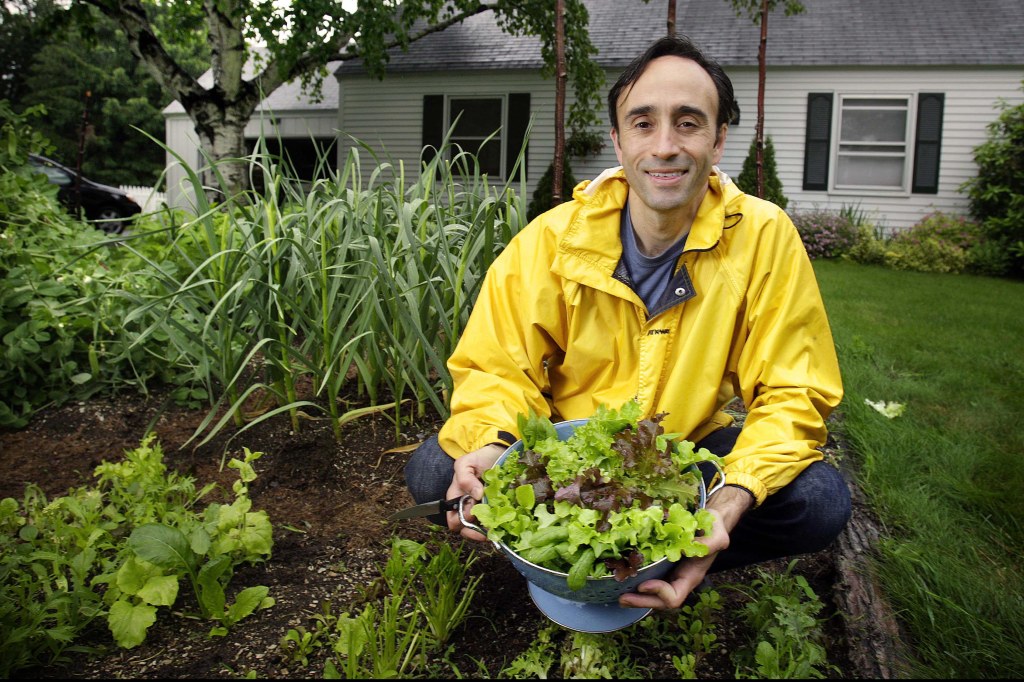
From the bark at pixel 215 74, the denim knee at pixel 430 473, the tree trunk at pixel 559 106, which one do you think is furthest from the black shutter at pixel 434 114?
the denim knee at pixel 430 473

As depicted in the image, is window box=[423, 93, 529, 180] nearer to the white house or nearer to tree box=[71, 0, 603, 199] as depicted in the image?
the white house

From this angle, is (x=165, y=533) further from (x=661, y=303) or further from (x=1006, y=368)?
(x=1006, y=368)

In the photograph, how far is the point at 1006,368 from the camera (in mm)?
4156

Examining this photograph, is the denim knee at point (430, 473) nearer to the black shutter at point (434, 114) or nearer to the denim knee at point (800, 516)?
the denim knee at point (800, 516)

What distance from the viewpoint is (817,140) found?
38.5 feet

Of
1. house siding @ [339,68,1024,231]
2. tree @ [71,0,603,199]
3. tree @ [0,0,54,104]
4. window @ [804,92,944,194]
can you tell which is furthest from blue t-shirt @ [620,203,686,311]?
tree @ [0,0,54,104]

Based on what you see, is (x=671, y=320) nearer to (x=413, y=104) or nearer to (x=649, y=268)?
(x=649, y=268)

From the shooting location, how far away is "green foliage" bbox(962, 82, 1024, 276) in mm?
9516

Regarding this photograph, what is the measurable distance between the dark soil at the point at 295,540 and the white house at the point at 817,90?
367 inches

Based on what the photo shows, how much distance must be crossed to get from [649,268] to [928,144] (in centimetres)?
1164

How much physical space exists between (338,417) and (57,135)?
30.7m

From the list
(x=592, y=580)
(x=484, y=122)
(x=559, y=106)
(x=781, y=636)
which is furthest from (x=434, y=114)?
(x=592, y=580)

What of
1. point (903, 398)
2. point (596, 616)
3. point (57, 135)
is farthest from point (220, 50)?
point (57, 135)

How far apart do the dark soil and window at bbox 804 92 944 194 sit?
36.5 ft
